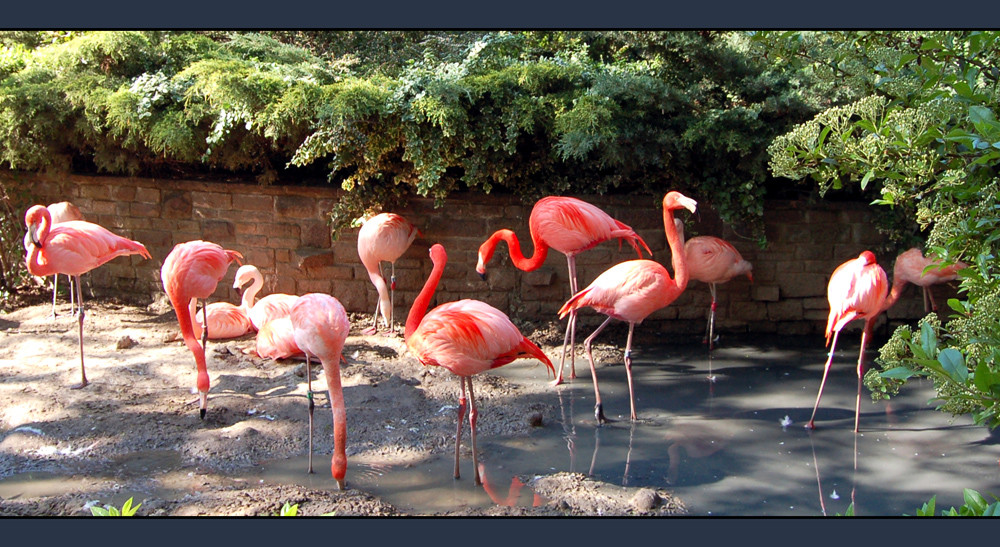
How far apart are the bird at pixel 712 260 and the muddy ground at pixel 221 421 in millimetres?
913

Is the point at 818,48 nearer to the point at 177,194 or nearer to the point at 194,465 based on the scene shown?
the point at 194,465

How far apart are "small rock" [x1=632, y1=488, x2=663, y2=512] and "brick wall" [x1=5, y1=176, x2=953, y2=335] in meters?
3.07

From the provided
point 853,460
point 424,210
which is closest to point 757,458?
point 853,460

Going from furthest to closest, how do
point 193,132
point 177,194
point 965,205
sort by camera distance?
point 177,194
point 193,132
point 965,205

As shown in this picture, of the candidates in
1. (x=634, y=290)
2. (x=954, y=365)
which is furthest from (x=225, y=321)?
(x=954, y=365)

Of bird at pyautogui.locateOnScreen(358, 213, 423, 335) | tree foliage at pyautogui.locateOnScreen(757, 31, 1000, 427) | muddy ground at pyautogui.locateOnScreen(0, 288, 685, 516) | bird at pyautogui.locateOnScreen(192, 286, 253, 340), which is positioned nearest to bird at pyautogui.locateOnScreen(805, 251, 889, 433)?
tree foliage at pyautogui.locateOnScreen(757, 31, 1000, 427)

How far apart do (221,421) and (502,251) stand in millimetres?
2738

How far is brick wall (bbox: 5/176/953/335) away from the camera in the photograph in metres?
6.59

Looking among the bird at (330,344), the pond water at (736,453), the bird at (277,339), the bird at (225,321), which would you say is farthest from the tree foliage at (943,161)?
the bird at (225,321)

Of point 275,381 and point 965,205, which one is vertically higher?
point 965,205

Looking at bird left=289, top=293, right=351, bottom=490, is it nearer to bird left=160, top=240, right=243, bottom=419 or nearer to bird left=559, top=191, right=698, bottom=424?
bird left=160, top=240, right=243, bottom=419

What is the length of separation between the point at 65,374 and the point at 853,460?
16.4ft

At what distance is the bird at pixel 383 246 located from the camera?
6164mm

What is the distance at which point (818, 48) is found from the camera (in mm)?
4840
